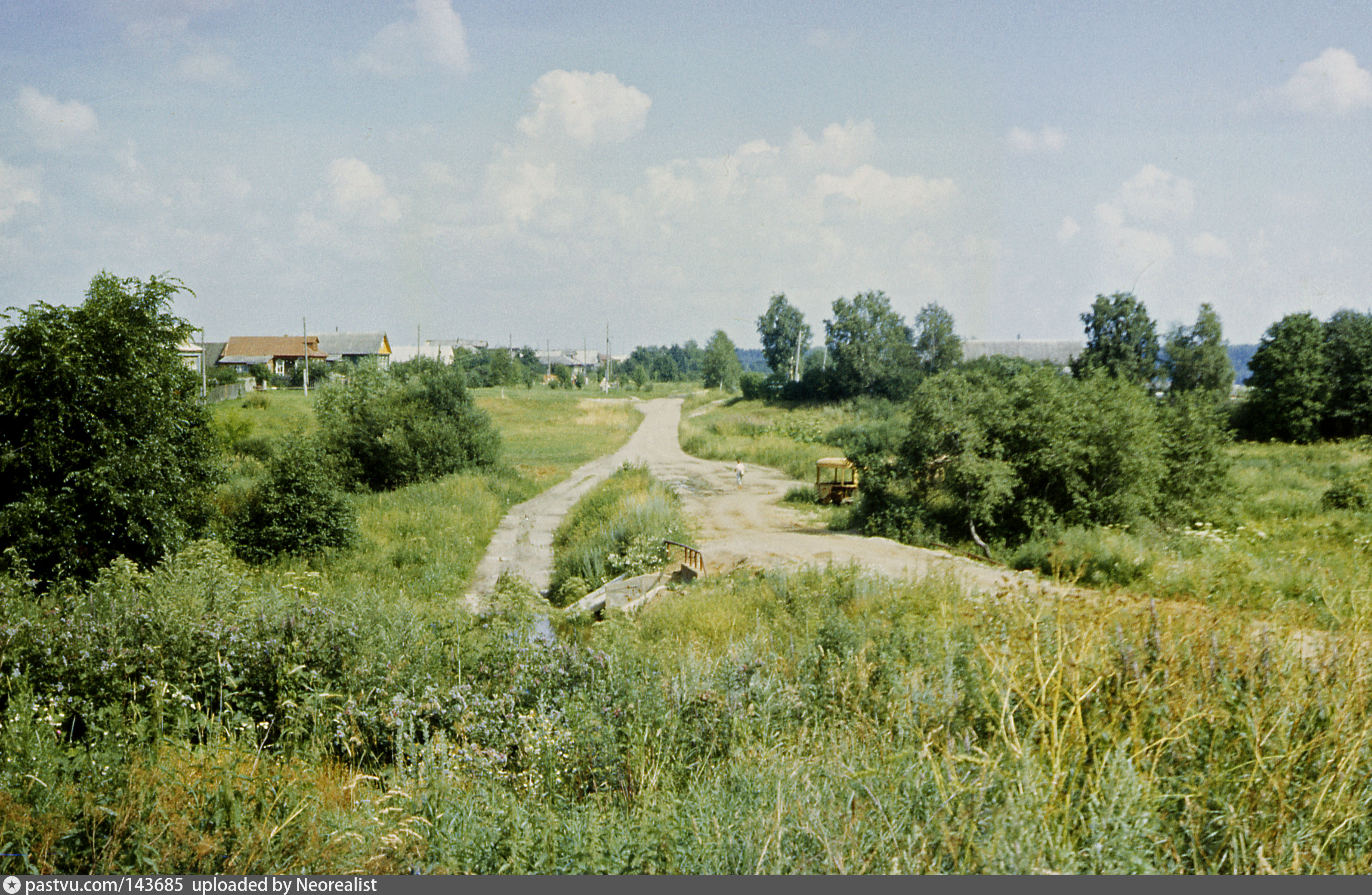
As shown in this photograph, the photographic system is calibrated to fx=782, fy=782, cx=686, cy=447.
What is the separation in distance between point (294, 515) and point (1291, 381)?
47.9m

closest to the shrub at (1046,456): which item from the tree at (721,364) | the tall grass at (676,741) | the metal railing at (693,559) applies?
the metal railing at (693,559)

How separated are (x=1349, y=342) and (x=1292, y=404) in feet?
15.9

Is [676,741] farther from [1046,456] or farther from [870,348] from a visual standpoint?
[870,348]

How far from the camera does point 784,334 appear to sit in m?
80.2

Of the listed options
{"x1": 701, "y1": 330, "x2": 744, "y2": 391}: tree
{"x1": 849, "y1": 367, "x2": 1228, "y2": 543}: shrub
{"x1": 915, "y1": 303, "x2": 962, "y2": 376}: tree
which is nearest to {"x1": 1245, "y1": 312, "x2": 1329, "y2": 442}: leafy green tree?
{"x1": 915, "y1": 303, "x2": 962, "y2": 376}: tree

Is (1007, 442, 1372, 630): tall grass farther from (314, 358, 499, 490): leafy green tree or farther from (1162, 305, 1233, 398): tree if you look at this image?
(1162, 305, 1233, 398): tree

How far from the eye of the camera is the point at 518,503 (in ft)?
88.9

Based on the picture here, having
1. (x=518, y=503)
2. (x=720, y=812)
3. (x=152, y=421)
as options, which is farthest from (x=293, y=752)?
(x=518, y=503)

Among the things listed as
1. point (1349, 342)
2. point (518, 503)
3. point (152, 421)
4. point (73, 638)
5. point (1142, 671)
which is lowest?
point (518, 503)

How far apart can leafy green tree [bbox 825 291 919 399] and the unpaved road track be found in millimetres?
23011

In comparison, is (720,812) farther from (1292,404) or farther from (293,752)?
(1292,404)

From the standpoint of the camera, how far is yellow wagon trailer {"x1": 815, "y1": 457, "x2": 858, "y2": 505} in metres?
24.8

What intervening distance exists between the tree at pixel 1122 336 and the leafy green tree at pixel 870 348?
11483mm

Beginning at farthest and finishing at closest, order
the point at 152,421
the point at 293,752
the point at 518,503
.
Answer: the point at 518,503
the point at 152,421
the point at 293,752
